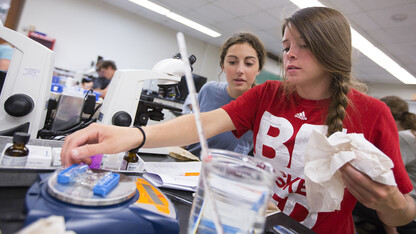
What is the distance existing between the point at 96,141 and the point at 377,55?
5554mm

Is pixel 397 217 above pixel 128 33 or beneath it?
beneath

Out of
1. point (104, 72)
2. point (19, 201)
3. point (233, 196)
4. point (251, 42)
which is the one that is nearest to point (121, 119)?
point (19, 201)

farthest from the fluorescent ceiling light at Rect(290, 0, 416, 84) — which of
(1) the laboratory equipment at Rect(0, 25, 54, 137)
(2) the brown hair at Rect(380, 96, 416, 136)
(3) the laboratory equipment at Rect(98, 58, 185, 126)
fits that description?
(1) the laboratory equipment at Rect(0, 25, 54, 137)

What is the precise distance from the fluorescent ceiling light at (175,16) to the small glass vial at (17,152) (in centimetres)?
486

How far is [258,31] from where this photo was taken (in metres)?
4.77

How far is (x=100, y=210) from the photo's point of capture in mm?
343

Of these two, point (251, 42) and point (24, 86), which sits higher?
point (251, 42)

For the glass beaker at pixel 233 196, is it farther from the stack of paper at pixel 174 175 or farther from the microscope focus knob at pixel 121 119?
the microscope focus knob at pixel 121 119

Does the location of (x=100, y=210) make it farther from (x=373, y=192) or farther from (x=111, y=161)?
(x=373, y=192)

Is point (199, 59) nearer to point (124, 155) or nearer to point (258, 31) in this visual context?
point (258, 31)

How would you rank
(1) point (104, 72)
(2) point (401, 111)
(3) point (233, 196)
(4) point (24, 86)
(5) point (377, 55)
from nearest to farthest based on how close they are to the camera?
(3) point (233, 196), (4) point (24, 86), (2) point (401, 111), (1) point (104, 72), (5) point (377, 55)

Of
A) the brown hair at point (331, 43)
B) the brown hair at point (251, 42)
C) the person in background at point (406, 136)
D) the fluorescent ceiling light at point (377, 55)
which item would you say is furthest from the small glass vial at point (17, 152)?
the fluorescent ceiling light at point (377, 55)

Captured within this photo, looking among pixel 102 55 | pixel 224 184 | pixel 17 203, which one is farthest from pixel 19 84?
pixel 102 55

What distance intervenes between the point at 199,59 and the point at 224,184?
265 inches
